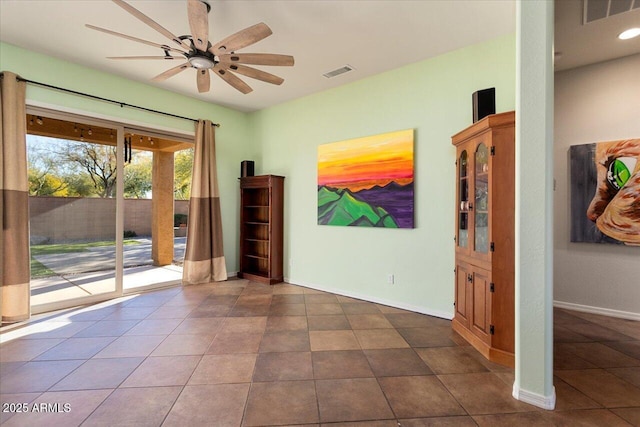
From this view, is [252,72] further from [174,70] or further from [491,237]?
[491,237]

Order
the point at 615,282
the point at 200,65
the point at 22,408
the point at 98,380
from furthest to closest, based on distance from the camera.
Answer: the point at 615,282
the point at 200,65
the point at 98,380
the point at 22,408

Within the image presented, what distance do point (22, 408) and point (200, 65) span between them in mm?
2896

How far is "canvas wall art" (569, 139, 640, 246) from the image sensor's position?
3.33 meters

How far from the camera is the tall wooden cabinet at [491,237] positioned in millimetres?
2393

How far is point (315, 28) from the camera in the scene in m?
2.94

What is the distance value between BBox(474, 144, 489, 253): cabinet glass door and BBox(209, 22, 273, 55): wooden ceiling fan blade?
2.14 metres

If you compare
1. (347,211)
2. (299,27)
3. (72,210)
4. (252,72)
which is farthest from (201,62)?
(72,210)

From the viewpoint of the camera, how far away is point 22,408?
72.3 inches

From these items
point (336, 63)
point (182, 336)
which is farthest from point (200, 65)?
point (182, 336)

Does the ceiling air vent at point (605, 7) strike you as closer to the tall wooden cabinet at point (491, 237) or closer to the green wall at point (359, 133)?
the green wall at point (359, 133)

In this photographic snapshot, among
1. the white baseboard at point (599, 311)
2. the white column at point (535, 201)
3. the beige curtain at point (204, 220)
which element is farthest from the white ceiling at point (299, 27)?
the white baseboard at point (599, 311)

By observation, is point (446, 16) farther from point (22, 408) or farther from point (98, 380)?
point (22, 408)

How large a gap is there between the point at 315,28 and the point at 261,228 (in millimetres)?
3555

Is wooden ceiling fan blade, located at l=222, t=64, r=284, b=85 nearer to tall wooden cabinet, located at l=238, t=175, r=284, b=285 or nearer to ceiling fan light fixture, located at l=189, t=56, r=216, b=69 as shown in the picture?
ceiling fan light fixture, located at l=189, t=56, r=216, b=69
